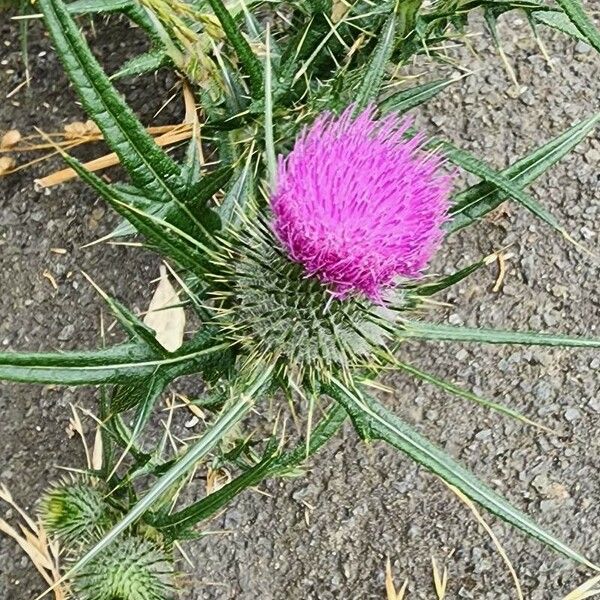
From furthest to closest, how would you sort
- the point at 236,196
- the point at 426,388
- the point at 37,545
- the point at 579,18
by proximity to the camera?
the point at 426,388 < the point at 37,545 < the point at 236,196 < the point at 579,18

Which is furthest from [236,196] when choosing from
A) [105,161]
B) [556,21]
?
[105,161]

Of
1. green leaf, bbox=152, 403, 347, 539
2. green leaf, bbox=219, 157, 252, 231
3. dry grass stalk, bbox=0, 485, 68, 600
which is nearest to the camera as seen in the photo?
green leaf, bbox=152, 403, 347, 539

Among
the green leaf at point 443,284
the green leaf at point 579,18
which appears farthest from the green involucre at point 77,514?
the green leaf at point 579,18

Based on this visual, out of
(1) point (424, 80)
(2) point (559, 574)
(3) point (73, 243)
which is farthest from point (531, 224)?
(3) point (73, 243)

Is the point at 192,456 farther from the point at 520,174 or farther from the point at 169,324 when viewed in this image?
the point at 169,324

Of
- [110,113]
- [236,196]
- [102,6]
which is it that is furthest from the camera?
[236,196]

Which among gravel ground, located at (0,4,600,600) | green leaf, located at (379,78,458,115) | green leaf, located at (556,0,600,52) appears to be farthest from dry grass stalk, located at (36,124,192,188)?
green leaf, located at (556,0,600,52)

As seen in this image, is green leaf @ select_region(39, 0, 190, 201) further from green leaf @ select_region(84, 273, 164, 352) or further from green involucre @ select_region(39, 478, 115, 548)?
green involucre @ select_region(39, 478, 115, 548)

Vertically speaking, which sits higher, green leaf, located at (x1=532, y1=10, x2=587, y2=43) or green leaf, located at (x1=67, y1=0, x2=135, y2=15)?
green leaf, located at (x1=67, y1=0, x2=135, y2=15)

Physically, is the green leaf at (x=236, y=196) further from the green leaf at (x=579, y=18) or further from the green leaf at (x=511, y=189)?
the green leaf at (x=579, y=18)
